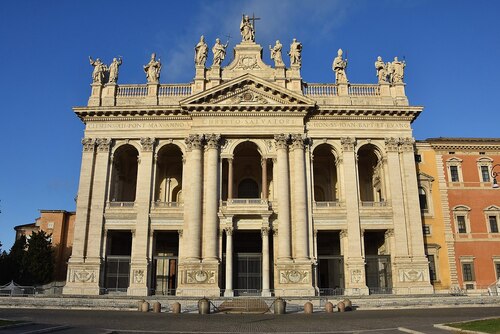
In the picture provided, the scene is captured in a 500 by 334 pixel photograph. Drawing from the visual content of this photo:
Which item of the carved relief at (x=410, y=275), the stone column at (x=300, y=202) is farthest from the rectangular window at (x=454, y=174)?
the stone column at (x=300, y=202)

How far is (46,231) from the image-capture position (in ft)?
161

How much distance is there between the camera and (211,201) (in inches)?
1446

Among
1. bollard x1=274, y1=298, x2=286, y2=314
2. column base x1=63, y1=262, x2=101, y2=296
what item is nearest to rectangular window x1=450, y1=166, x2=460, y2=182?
bollard x1=274, y1=298, x2=286, y2=314

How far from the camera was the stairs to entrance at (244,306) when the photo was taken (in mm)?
26375

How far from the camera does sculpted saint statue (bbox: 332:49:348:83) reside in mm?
40972

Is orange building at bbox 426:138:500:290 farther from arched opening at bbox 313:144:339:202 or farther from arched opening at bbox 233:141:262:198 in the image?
arched opening at bbox 233:141:262:198

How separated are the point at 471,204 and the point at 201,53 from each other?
92.5 ft

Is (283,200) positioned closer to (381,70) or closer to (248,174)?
(248,174)

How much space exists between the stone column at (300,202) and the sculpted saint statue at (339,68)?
708cm

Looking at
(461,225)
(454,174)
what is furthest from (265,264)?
(454,174)

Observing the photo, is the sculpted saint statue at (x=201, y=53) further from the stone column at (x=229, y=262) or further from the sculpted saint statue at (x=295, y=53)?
the stone column at (x=229, y=262)

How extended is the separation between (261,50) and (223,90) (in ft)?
20.3

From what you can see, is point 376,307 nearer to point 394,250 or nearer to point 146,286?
point 394,250

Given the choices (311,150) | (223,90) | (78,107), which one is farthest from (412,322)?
(78,107)
